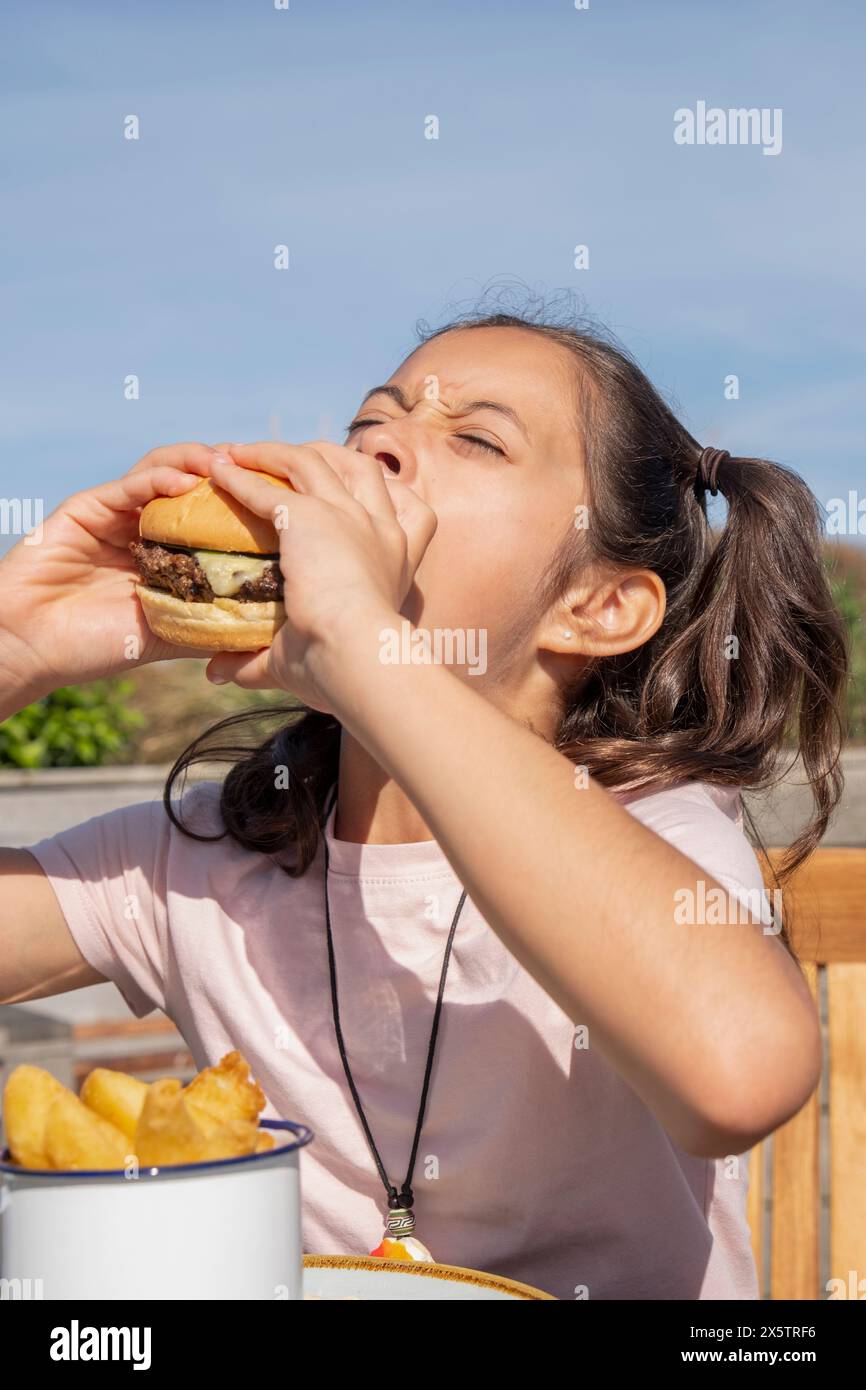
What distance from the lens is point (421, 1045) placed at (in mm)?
2160

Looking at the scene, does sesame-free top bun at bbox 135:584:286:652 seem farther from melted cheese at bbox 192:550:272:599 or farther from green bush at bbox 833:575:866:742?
green bush at bbox 833:575:866:742

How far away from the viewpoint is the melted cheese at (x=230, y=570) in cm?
207

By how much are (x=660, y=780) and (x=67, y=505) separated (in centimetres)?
123

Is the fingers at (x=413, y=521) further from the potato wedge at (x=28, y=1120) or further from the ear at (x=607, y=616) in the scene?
the potato wedge at (x=28, y=1120)

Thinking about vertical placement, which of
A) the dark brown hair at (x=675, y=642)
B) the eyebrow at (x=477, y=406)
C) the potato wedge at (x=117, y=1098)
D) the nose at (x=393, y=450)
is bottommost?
the potato wedge at (x=117, y=1098)

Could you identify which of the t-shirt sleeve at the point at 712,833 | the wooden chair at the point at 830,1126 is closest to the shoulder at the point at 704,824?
the t-shirt sleeve at the point at 712,833

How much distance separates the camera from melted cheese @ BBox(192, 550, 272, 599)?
207 cm

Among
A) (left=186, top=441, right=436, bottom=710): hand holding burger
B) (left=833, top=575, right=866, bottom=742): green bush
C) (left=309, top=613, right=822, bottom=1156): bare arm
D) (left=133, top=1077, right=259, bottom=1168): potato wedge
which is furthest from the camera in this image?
(left=833, top=575, right=866, bottom=742): green bush

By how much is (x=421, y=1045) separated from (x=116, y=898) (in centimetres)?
70

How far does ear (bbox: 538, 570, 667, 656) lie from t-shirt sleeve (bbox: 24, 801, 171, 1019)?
35.3 inches

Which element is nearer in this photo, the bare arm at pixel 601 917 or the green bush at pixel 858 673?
the bare arm at pixel 601 917

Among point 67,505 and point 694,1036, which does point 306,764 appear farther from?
point 694,1036

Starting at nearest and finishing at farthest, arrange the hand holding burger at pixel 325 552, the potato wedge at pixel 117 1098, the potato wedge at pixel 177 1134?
the potato wedge at pixel 177 1134
the potato wedge at pixel 117 1098
the hand holding burger at pixel 325 552

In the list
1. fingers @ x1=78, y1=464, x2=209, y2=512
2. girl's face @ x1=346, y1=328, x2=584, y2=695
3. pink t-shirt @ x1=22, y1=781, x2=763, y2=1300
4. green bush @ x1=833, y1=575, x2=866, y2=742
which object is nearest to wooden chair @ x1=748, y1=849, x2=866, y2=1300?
pink t-shirt @ x1=22, y1=781, x2=763, y2=1300
